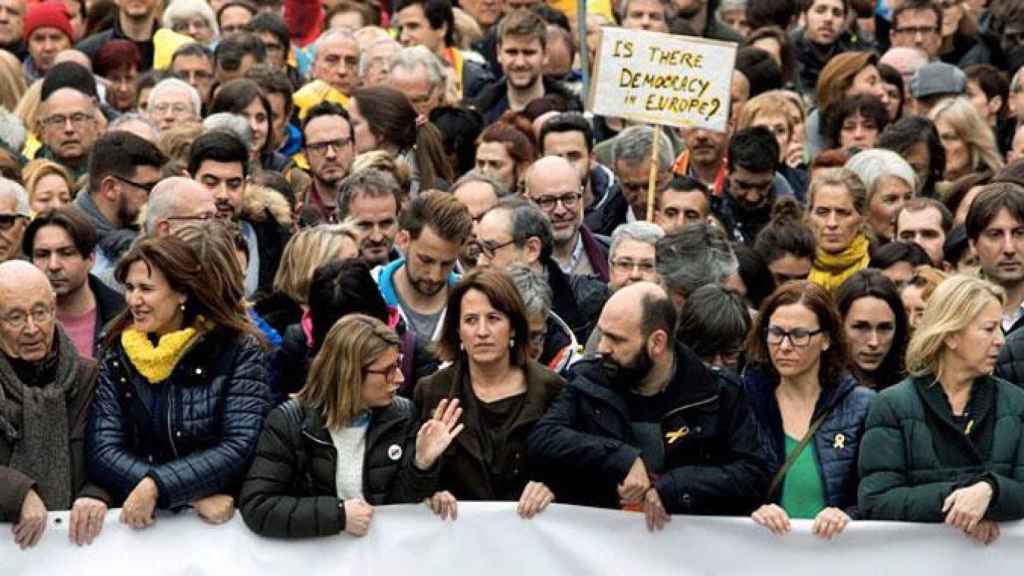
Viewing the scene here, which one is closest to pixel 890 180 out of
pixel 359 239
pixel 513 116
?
pixel 513 116

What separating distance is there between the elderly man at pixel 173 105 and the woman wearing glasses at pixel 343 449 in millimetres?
5950

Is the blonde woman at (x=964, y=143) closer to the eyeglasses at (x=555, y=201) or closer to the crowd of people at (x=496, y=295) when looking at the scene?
the crowd of people at (x=496, y=295)

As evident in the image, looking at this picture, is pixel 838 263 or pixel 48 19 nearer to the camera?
pixel 838 263

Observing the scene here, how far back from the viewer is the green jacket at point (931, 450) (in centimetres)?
1205

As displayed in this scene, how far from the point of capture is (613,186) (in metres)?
17.0

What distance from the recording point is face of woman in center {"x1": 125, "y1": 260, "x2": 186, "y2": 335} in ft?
40.3

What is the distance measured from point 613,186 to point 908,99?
3.69m

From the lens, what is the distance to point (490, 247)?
14.5 m

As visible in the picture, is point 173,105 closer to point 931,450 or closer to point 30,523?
point 30,523

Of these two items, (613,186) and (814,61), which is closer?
(613,186)

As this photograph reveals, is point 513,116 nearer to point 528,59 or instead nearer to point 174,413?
point 528,59

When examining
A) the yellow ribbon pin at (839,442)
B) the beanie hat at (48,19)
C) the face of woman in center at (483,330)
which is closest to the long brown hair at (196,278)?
the face of woman in center at (483,330)

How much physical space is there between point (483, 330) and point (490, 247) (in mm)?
2078

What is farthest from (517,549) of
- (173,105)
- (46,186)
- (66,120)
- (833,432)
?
(173,105)
